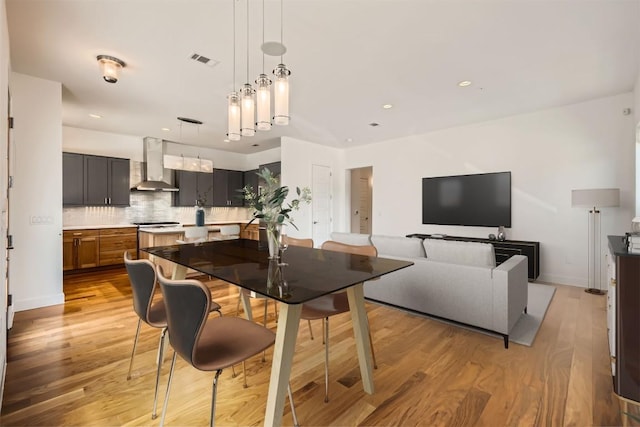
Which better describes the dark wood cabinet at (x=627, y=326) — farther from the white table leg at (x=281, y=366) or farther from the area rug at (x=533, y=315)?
the white table leg at (x=281, y=366)

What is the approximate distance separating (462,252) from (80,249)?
6.11 metres

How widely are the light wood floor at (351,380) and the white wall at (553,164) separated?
181 centimetres

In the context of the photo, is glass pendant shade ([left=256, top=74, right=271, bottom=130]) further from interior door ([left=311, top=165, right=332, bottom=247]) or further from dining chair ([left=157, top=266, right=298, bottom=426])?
interior door ([left=311, top=165, right=332, bottom=247])

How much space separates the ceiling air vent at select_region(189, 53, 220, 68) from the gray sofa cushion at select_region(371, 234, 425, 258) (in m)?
2.61

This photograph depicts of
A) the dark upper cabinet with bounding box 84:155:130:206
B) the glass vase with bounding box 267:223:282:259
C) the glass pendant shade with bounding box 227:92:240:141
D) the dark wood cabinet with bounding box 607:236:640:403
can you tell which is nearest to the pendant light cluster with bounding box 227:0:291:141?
the glass pendant shade with bounding box 227:92:240:141

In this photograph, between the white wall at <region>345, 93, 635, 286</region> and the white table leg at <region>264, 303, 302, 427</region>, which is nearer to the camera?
the white table leg at <region>264, 303, 302, 427</region>

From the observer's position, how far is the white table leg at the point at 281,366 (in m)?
1.36

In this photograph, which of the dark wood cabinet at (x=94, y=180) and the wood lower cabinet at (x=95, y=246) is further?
the dark wood cabinet at (x=94, y=180)

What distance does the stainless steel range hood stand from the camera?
6.19 m

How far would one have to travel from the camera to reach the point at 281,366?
136 cm

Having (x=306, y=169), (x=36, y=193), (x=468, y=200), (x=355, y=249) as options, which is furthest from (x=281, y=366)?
(x=306, y=169)

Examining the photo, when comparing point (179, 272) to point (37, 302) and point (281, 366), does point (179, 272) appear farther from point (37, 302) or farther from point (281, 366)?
point (37, 302)

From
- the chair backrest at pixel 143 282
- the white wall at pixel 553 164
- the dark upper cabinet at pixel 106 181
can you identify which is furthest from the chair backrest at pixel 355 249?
the dark upper cabinet at pixel 106 181

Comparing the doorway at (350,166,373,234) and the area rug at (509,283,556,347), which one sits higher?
the doorway at (350,166,373,234)
